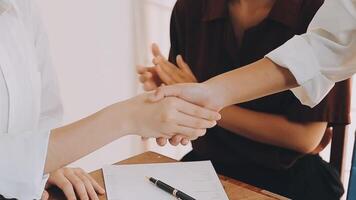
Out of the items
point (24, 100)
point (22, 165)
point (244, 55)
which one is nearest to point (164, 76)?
point (244, 55)

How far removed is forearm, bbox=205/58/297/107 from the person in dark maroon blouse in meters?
0.25

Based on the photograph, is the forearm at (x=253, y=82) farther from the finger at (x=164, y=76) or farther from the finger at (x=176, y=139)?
the finger at (x=164, y=76)

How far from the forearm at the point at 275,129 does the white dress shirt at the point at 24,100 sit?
0.50 metres

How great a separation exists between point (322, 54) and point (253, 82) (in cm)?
17

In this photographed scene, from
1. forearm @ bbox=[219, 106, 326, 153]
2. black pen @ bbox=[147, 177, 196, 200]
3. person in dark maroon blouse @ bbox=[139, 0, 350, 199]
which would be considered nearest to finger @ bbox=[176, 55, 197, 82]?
person in dark maroon blouse @ bbox=[139, 0, 350, 199]

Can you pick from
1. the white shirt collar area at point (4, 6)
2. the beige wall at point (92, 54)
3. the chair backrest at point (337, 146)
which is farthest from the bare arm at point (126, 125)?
the beige wall at point (92, 54)

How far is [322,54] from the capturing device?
1.05 meters

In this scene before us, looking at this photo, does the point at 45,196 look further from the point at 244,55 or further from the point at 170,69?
the point at 244,55

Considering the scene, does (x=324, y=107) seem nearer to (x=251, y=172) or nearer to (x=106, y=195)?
(x=251, y=172)

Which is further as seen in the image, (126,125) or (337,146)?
(337,146)

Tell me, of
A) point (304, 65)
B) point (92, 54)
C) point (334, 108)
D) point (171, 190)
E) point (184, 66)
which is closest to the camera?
point (171, 190)

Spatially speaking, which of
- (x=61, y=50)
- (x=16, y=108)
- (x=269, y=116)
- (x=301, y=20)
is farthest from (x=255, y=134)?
(x=61, y=50)

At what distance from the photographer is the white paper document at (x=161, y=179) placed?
3.07 feet

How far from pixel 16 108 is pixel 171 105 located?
330 millimetres
